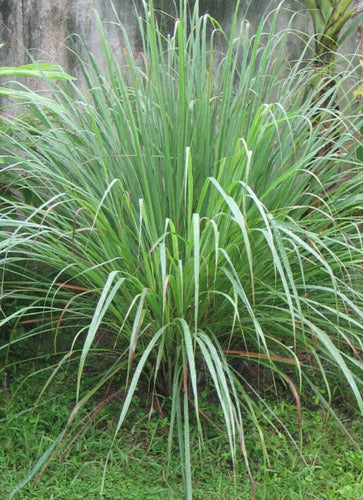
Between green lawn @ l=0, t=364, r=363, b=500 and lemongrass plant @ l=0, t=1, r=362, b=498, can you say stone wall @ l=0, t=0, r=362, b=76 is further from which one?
green lawn @ l=0, t=364, r=363, b=500

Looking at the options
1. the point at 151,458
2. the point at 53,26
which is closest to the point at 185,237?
the point at 151,458

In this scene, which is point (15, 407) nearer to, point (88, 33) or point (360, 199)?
point (360, 199)

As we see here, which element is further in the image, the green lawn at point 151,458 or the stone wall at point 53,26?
the stone wall at point 53,26

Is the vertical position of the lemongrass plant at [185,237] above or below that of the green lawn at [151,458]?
above

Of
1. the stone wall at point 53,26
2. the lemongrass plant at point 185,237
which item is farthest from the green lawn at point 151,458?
the stone wall at point 53,26

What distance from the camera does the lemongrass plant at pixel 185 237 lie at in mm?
2393

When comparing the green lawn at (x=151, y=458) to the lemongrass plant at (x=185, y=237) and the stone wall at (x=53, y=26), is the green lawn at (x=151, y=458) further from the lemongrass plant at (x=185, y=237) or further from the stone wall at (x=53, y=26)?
the stone wall at (x=53, y=26)

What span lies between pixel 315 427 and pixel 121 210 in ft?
3.30

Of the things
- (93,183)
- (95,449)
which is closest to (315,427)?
(95,449)

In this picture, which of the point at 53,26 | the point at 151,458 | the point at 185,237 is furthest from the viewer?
the point at 53,26

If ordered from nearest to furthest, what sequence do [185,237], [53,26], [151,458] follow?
[151,458] → [185,237] → [53,26]

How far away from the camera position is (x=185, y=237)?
2598 millimetres

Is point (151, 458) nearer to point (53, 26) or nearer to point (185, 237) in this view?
point (185, 237)

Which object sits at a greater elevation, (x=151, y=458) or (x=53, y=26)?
(x=53, y=26)
